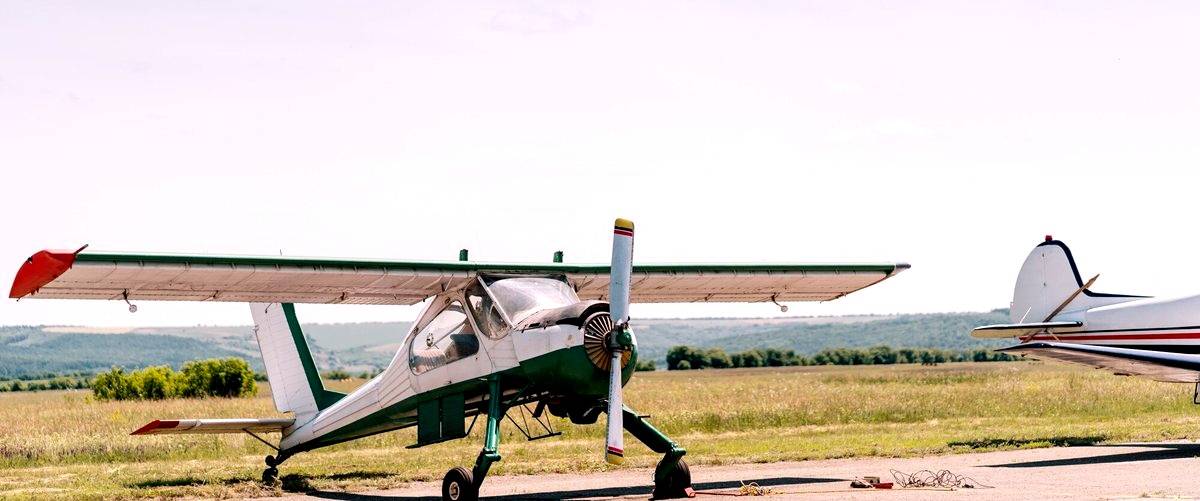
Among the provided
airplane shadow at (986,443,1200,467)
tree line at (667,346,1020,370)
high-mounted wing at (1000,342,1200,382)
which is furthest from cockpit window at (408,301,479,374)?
tree line at (667,346,1020,370)

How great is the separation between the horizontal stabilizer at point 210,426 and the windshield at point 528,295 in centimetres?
419

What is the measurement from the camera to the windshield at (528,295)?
45.6 feet

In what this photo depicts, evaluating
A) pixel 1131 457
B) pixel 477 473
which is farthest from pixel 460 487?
pixel 1131 457

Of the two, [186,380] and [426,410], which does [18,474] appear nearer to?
[426,410]

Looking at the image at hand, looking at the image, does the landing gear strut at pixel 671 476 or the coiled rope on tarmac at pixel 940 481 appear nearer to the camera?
the landing gear strut at pixel 671 476

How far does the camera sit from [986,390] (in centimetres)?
3372

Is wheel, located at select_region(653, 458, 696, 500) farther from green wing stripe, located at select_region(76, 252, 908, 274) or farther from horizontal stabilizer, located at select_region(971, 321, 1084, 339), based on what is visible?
horizontal stabilizer, located at select_region(971, 321, 1084, 339)

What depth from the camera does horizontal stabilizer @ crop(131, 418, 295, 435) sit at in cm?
1561

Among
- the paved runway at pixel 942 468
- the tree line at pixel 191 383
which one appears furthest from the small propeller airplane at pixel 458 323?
the tree line at pixel 191 383

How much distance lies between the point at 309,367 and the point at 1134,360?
13.0 metres

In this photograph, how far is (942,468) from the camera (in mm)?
17031

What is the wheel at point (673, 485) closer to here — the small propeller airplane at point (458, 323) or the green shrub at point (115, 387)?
the small propeller airplane at point (458, 323)

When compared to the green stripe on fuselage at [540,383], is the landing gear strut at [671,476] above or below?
below

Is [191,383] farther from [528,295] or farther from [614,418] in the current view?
[614,418]
